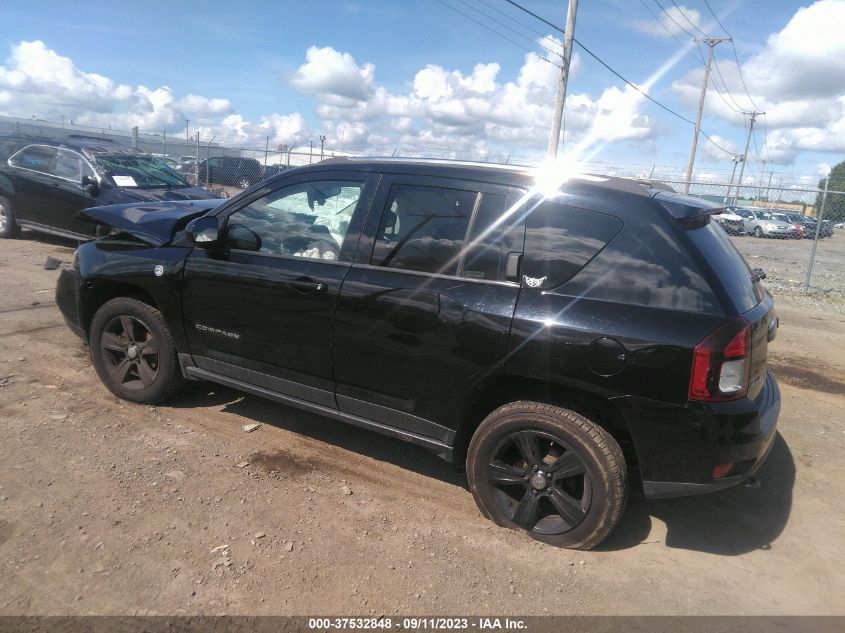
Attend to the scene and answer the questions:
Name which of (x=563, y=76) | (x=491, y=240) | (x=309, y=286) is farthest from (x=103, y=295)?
(x=563, y=76)

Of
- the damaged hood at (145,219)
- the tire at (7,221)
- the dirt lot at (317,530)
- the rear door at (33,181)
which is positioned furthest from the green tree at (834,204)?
the tire at (7,221)

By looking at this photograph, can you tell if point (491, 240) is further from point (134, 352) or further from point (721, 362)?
point (134, 352)

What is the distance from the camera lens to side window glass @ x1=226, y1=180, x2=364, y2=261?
3.51 metres

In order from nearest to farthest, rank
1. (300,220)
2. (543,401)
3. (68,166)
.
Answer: (543,401) < (300,220) < (68,166)

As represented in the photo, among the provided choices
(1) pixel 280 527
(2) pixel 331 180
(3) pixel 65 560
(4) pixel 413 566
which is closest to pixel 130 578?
(3) pixel 65 560

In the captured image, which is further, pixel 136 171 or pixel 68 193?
pixel 136 171

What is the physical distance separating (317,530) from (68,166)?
9069mm

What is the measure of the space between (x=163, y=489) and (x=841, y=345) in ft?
24.2

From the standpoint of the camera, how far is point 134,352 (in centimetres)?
422

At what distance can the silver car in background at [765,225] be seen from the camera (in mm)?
27828

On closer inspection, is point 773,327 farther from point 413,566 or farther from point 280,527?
point 280,527

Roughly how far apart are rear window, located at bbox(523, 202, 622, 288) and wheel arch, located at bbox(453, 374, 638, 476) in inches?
20.1

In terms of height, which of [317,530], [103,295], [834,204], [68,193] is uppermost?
[834,204]

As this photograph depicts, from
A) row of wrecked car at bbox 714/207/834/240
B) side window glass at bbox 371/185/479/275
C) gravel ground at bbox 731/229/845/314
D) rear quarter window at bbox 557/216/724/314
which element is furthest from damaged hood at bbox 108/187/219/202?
row of wrecked car at bbox 714/207/834/240
